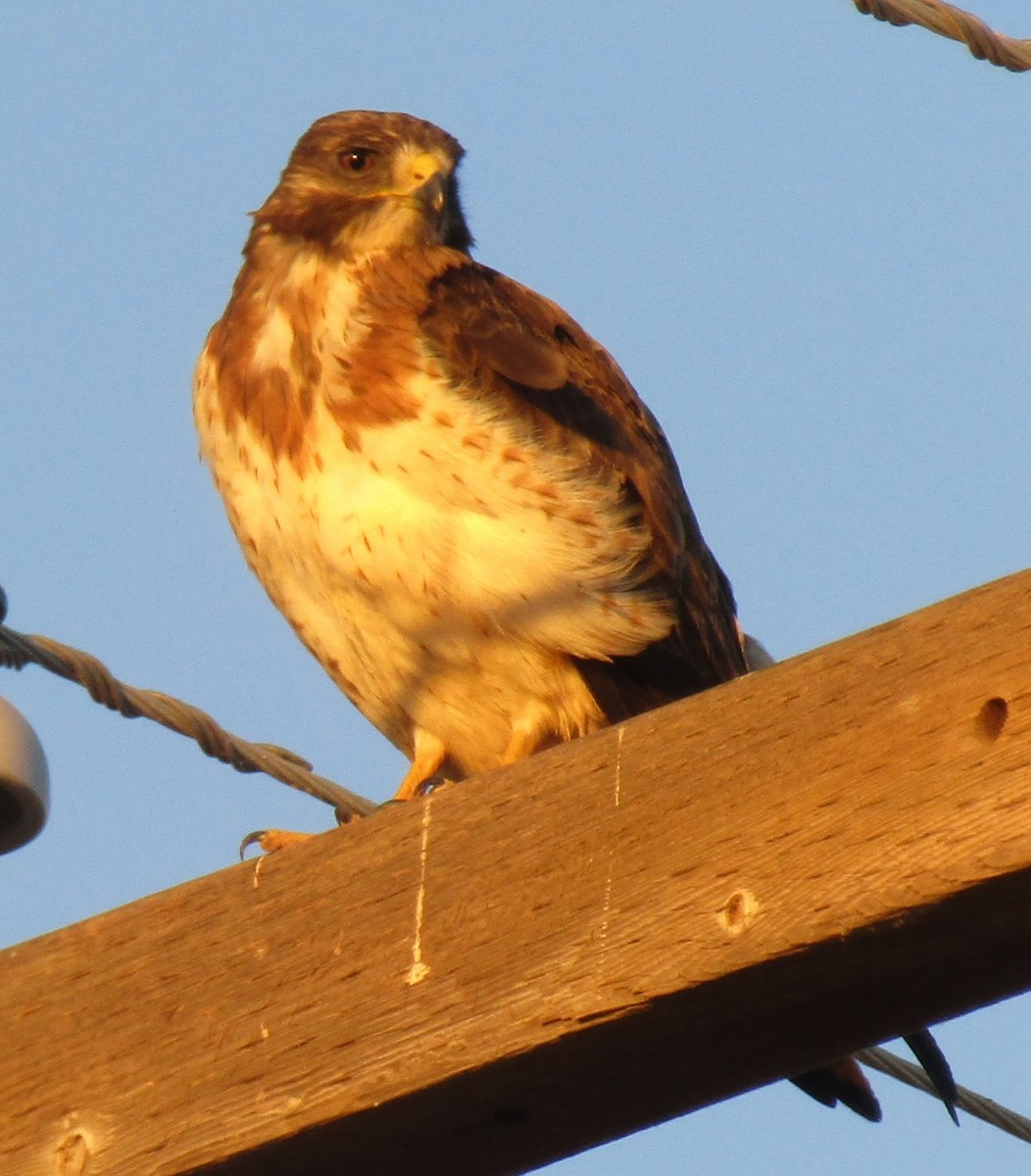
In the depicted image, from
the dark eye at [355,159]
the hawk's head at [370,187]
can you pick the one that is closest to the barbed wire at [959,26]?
the hawk's head at [370,187]

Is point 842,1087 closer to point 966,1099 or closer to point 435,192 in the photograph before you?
point 966,1099

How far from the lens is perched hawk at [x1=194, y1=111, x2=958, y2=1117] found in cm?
410

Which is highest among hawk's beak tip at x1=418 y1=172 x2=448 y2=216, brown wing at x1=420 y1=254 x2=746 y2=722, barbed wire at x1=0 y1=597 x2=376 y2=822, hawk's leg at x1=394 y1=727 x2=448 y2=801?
hawk's beak tip at x1=418 y1=172 x2=448 y2=216

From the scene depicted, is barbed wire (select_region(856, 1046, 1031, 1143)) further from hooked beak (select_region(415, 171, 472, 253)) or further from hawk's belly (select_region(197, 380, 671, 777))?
hooked beak (select_region(415, 171, 472, 253))

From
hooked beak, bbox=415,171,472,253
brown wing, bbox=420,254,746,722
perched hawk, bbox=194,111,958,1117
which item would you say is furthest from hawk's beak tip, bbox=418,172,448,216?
brown wing, bbox=420,254,746,722

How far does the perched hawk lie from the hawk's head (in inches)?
2.1

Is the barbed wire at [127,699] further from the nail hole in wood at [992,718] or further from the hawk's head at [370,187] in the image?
the hawk's head at [370,187]

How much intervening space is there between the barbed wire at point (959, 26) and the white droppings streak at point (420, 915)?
1243 mm

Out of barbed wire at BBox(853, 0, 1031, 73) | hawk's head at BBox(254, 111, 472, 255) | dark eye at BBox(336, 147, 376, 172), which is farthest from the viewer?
dark eye at BBox(336, 147, 376, 172)

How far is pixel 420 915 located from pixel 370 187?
128 inches

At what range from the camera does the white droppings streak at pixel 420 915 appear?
2205 millimetres

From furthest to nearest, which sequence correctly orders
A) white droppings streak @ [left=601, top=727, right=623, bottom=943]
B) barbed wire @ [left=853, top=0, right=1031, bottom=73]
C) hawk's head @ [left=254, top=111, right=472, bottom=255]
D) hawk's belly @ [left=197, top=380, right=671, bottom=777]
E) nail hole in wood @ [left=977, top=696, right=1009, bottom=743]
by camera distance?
hawk's head @ [left=254, top=111, right=472, bottom=255]
hawk's belly @ [left=197, top=380, right=671, bottom=777]
barbed wire @ [left=853, top=0, right=1031, bottom=73]
white droppings streak @ [left=601, top=727, right=623, bottom=943]
nail hole in wood @ [left=977, top=696, right=1009, bottom=743]

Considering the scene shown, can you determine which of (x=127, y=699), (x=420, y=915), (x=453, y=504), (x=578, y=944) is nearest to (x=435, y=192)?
(x=453, y=504)

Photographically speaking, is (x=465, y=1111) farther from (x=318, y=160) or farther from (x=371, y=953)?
(x=318, y=160)
